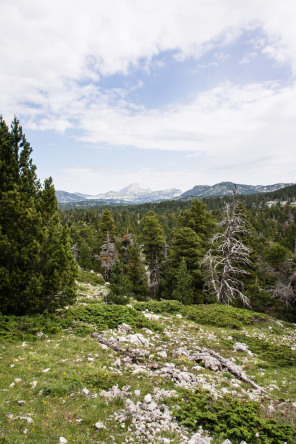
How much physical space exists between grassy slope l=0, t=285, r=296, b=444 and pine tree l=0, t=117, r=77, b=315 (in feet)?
4.31

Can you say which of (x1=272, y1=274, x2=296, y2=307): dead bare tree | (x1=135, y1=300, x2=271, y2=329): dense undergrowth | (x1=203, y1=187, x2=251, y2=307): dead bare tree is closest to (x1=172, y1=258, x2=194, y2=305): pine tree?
(x1=203, y1=187, x2=251, y2=307): dead bare tree

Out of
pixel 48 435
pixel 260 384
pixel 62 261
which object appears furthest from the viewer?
pixel 62 261

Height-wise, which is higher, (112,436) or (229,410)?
(112,436)

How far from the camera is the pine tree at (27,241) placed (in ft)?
33.8

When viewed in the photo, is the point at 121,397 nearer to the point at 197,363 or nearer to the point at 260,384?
the point at 197,363

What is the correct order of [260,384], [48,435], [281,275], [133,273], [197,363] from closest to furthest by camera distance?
[48,435], [260,384], [197,363], [281,275], [133,273]

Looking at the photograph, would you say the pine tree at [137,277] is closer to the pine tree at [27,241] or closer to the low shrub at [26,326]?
the pine tree at [27,241]

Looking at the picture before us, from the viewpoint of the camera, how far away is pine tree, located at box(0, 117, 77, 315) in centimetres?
1031

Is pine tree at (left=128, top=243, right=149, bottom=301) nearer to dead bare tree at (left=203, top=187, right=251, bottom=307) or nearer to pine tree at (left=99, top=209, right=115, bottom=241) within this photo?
pine tree at (left=99, top=209, right=115, bottom=241)

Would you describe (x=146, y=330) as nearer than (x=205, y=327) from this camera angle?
Yes

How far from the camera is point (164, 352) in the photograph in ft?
30.9

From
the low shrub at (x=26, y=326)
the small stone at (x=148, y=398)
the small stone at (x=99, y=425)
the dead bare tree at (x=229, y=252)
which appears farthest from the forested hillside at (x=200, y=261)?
the small stone at (x=99, y=425)

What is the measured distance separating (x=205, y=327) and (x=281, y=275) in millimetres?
14940

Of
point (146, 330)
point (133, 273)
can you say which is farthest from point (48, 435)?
point (133, 273)
